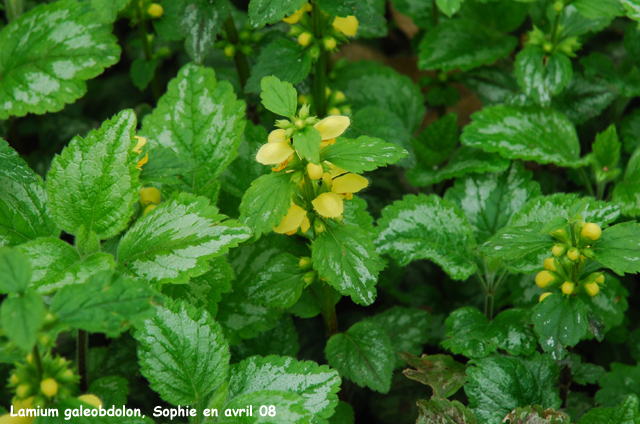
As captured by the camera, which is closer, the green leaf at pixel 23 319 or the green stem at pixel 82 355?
the green leaf at pixel 23 319

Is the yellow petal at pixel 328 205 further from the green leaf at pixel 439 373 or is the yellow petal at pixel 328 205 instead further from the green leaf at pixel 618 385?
the green leaf at pixel 618 385

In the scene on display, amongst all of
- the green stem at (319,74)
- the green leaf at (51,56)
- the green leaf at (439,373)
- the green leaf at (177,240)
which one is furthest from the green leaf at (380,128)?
the green leaf at (51,56)

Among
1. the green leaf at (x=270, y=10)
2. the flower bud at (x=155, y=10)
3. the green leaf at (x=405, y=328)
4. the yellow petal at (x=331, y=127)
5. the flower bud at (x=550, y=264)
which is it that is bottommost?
the green leaf at (x=405, y=328)

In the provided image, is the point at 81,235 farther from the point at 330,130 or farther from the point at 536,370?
the point at 536,370

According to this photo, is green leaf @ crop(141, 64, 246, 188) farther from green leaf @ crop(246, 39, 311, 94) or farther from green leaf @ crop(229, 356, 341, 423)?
green leaf @ crop(229, 356, 341, 423)

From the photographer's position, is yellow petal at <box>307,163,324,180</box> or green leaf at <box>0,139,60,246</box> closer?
yellow petal at <box>307,163,324,180</box>

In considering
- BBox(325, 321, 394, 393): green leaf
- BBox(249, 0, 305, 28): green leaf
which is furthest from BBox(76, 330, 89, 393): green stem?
BBox(249, 0, 305, 28): green leaf

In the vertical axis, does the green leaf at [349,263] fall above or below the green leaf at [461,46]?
below
